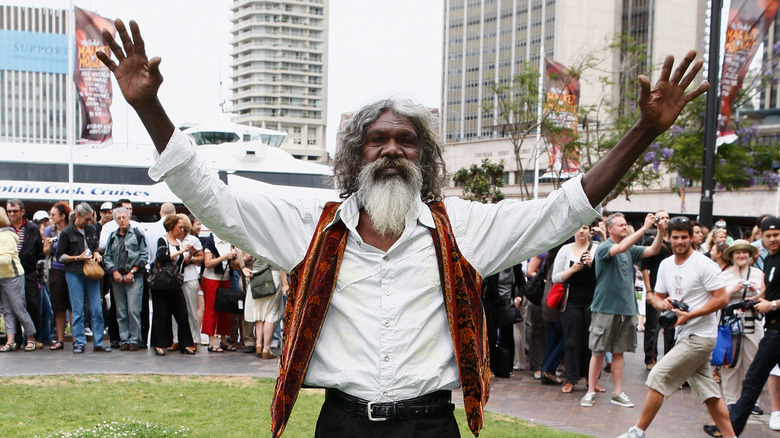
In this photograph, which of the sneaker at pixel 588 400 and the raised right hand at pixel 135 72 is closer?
the raised right hand at pixel 135 72

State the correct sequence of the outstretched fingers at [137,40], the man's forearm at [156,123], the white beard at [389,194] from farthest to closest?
the white beard at [389,194] → the man's forearm at [156,123] → the outstretched fingers at [137,40]

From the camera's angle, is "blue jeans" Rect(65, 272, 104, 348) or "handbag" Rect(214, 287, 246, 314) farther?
"handbag" Rect(214, 287, 246, 314)

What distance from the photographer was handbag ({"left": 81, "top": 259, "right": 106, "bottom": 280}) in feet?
32.1

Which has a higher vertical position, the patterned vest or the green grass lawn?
the patterned vest

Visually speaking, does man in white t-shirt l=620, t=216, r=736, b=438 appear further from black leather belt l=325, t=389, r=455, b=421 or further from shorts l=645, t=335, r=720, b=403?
black leather belt l=325, t=389, r=455, b=421

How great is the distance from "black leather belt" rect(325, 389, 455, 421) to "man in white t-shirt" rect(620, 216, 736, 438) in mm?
4011

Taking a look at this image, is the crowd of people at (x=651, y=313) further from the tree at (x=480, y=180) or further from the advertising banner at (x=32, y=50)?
the advertising banner at (x=32, y=50)

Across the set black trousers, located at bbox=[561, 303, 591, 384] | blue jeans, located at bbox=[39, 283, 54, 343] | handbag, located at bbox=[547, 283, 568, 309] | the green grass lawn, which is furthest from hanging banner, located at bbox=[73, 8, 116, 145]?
black trousers, located at bbox=[561, 303, 591, 384]

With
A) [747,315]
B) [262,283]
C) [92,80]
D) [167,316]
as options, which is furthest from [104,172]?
[747,315]

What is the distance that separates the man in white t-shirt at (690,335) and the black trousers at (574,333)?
1899 mm

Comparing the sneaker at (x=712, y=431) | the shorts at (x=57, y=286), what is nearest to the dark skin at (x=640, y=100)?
the sneaker at (x=712, y=431)

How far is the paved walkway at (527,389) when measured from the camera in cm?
698

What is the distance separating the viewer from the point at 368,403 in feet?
8.61

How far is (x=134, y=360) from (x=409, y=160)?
774 cm
